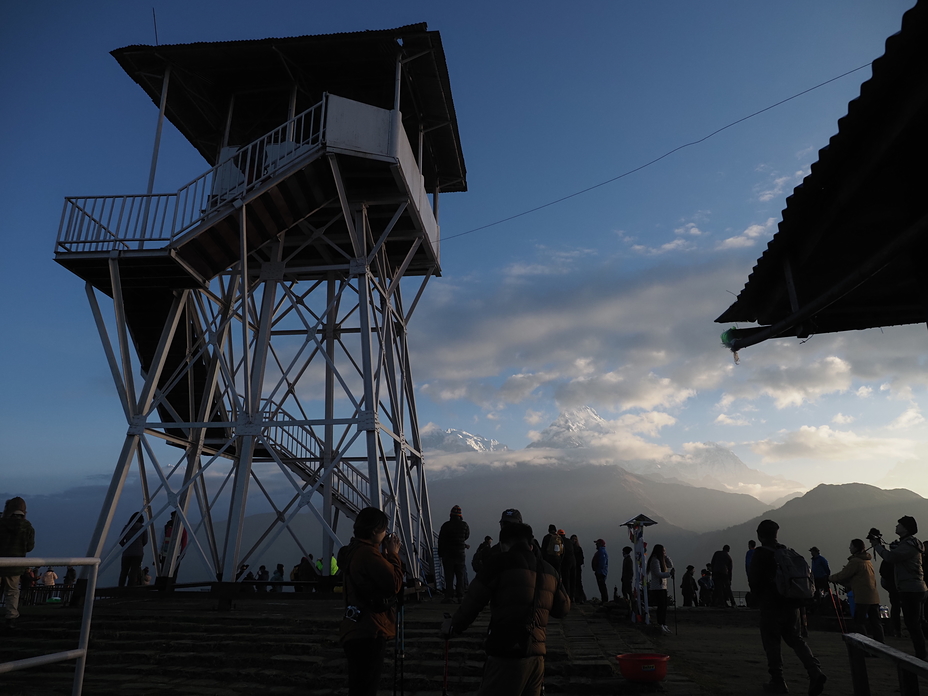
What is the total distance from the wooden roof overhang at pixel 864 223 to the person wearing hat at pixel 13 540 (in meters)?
9.51

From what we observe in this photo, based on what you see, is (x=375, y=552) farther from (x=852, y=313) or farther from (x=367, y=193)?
(x=367, y=193)

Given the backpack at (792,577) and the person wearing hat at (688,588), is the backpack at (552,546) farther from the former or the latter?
the person wearing hat at (688,588)

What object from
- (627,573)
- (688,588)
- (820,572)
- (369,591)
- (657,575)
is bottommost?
(688,588)

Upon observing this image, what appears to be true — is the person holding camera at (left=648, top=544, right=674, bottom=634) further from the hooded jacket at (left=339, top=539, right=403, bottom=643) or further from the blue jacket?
the hooded jacket at (left=339, top=539, right=403, bottom=643)

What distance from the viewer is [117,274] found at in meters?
13.0

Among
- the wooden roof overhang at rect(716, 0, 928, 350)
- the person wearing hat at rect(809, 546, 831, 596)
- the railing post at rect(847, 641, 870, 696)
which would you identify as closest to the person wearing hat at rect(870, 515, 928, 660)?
the wooden roof overhang at rect(716, 0, 928, 350)

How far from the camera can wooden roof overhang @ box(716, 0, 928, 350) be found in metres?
4.52

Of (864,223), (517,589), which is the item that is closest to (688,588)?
(864,223)

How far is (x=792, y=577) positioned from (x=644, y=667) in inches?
72.9

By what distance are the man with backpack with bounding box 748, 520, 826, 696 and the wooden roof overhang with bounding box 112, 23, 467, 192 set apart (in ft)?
40.0

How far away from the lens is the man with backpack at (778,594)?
6.68m

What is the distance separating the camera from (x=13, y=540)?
26.6ft

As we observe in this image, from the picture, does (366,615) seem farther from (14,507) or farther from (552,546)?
(552,546)

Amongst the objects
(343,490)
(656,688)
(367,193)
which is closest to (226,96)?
(367,193)
